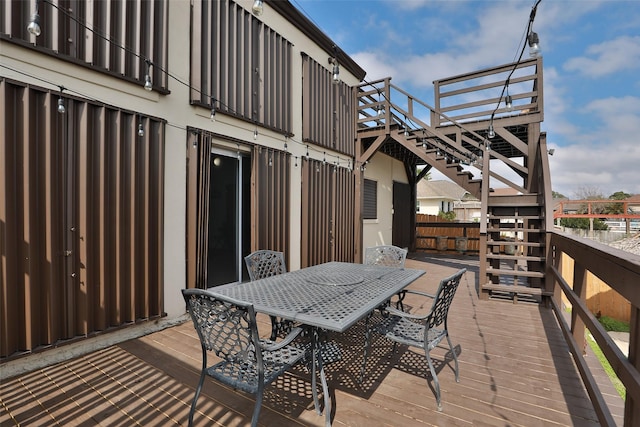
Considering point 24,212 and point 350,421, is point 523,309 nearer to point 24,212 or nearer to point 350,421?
point 350,421

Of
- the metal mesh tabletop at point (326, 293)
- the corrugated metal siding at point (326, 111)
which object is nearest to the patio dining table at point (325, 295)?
the metal mesh tabletop at point (326, 293)

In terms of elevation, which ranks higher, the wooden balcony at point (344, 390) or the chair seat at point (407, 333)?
the chair seat at point (407, 333)

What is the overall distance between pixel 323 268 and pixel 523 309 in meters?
3.04

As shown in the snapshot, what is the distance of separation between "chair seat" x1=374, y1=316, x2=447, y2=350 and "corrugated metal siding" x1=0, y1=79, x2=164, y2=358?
2497 mm

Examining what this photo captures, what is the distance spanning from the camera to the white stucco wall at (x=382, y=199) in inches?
324

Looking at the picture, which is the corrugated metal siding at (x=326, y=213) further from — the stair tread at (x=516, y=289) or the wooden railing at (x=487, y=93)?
the stair tread at (x=516, y=289)

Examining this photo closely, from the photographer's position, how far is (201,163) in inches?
148

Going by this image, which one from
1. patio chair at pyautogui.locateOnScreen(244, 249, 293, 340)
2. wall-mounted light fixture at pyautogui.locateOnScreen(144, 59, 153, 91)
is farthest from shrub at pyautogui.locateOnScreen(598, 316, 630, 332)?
wall-mounted light fixture at pyautogui.locateOnScreen(144, 59, 153, 91)

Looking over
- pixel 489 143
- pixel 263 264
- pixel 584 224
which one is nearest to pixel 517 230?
pixel 489 143

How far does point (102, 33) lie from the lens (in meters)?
2.88

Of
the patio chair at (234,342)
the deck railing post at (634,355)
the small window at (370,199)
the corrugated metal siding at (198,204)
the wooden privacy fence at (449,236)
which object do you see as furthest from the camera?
the wooden privacy fence at (449,236)

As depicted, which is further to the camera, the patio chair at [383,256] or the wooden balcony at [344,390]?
the patio chair at [383,256]

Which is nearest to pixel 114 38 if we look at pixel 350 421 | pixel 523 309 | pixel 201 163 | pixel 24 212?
pixel 201 163

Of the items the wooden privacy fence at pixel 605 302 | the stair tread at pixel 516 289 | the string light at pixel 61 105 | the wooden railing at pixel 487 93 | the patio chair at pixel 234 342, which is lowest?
the wooden privacy fence at pixel 605 302
